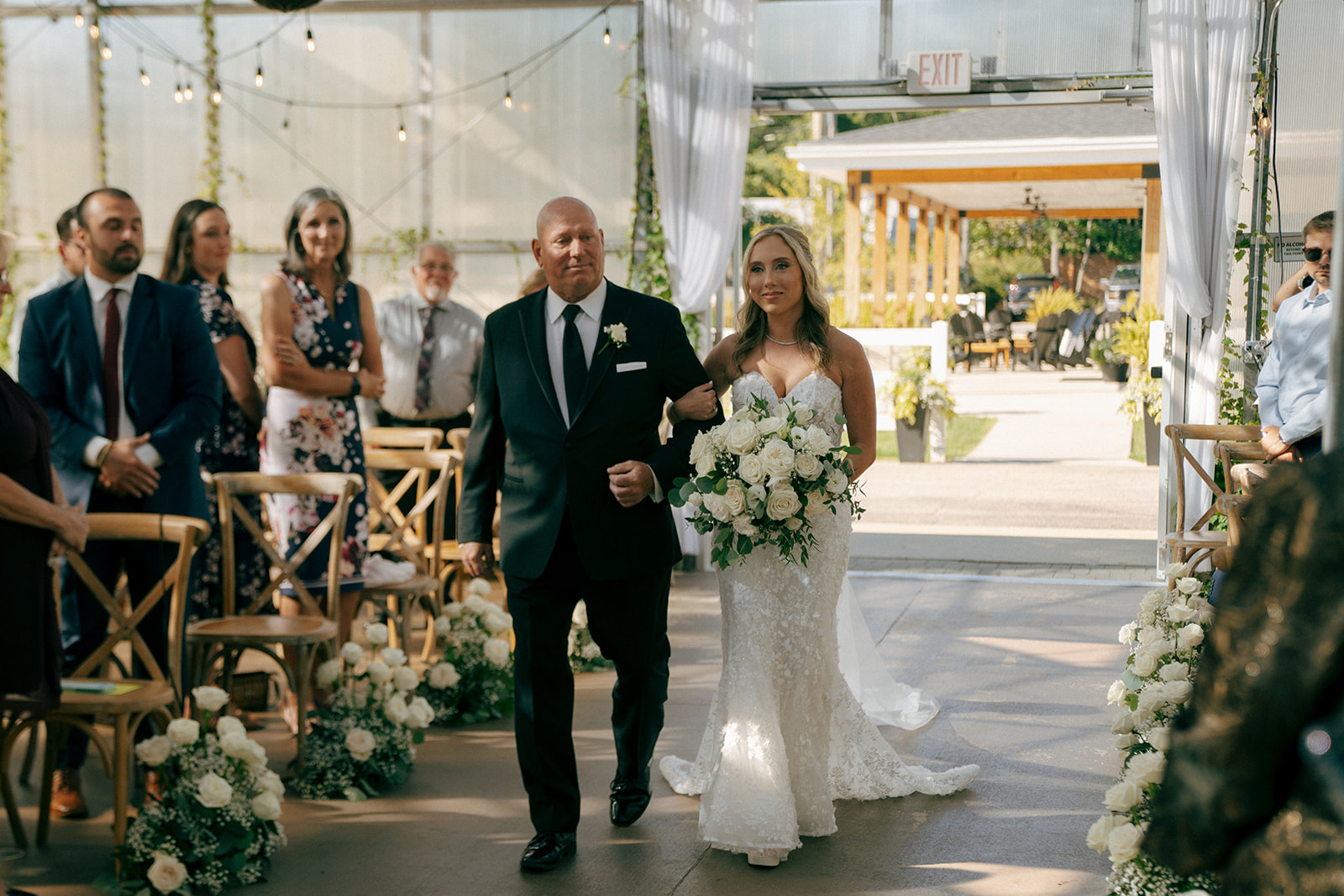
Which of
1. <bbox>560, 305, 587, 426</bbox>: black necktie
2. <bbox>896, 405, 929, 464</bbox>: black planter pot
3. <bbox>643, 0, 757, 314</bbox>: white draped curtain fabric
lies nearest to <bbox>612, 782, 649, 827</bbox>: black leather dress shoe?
<bbox>560, 305, 587, 426</bbox>: black necktie

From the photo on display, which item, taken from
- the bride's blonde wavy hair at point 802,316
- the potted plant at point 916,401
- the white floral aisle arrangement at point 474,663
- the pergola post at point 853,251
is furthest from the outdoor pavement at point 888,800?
the pergola post at point 853,251

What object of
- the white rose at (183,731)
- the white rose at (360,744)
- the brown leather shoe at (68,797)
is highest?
the white rose at (183,731)

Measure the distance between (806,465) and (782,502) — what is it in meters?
0.12

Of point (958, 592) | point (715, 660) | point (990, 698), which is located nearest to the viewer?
point (990, 698)

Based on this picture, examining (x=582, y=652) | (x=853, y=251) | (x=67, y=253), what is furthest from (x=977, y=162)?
(x=67, y=253)

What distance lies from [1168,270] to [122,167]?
7.13m

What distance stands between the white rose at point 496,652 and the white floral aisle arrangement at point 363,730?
55 centimetres

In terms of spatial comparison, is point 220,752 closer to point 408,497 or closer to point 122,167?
point 408,497

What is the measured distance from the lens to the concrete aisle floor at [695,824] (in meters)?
3.40

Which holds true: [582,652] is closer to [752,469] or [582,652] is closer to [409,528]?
[409,528]

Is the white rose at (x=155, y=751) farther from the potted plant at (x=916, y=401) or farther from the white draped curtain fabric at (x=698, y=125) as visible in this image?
the potted plant at (x=916, y=401)

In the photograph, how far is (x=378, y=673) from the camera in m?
4.29

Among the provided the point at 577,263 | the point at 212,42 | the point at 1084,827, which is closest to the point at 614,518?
the point at 577,263

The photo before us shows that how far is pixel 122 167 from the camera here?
8906 millimetres
